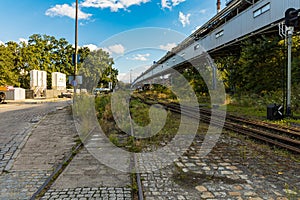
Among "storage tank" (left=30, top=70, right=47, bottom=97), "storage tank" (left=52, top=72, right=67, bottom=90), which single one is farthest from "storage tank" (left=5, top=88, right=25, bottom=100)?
"storage tank" (left=52, top=72, right=67, bottom=90)

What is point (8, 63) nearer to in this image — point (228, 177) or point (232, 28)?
point (232, 28)

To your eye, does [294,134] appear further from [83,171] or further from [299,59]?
[299,59]

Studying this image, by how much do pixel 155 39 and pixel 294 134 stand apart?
17.1 feet

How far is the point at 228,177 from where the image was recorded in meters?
3.82

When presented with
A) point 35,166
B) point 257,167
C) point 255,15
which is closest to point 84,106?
point 35,166

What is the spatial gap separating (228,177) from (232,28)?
1826 cm

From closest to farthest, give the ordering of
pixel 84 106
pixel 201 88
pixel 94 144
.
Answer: pixel 94 144 < pixel 84 106 < pixel 201 88

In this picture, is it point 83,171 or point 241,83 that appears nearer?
point 83,171

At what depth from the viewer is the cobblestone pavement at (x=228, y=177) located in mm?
3221

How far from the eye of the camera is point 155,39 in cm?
766

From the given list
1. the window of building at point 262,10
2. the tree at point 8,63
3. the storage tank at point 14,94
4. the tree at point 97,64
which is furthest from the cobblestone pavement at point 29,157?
the tree at point 8,63

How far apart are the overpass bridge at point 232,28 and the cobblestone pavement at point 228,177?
39.7ft

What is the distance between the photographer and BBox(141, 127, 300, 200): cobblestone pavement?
322 centimetres

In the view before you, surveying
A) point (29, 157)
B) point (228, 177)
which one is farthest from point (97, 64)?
point (228, 177)
